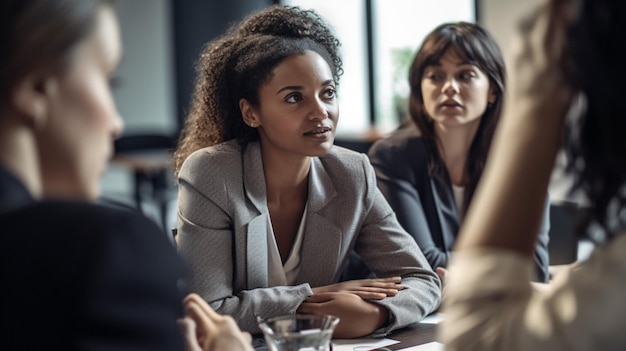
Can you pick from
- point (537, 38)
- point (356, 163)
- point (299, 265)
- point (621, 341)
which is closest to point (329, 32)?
point (356, 163)

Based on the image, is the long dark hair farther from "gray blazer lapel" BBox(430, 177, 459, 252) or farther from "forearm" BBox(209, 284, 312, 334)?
"gray blazer lapel" BBox(430, 177, 459, 252)

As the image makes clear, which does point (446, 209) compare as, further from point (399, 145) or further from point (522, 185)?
point (522, 185)

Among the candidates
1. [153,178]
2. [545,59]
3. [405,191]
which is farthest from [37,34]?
[153,178]

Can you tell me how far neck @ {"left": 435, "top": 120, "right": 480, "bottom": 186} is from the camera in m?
3.15

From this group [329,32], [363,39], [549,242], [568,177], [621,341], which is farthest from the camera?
[363,39]

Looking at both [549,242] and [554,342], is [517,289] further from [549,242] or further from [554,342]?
[549,242]

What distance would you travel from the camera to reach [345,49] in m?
6.38

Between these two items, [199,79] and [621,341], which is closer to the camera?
[621,341]

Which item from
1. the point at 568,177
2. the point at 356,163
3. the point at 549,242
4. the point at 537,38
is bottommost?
the point at 549,242

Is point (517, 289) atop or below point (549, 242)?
atop

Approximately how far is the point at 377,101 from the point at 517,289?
752cm

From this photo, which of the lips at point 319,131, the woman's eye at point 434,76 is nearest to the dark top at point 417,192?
the woman's eye at point 434,76

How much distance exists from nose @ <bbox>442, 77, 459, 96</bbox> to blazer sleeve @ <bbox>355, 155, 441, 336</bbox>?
763mm

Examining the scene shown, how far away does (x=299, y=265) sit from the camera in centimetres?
238
